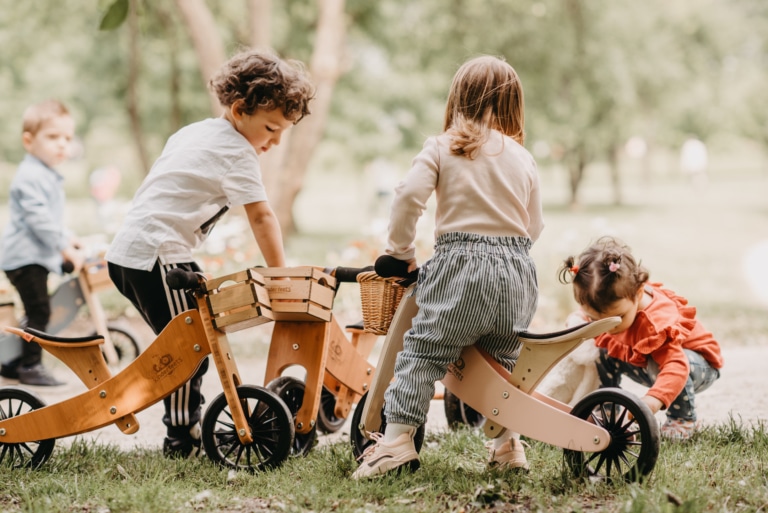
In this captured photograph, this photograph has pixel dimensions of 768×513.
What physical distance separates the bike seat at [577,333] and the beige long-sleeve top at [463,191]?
1.24 ft

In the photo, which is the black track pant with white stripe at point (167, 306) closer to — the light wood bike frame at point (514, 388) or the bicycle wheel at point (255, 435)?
the bicycle wheel at point (255, 435)

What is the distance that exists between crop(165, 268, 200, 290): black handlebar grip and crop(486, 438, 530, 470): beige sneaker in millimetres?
1323

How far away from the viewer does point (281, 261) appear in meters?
3.41

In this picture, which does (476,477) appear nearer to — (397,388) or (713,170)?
(397,388)

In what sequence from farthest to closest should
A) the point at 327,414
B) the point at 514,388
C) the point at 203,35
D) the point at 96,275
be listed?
the point at 203,35, the point at 96,275, the point at 327,414, the point at 514,388

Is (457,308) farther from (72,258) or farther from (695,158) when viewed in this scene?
(695,158)

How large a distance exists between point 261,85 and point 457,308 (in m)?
1.19

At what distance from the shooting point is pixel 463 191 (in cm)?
296

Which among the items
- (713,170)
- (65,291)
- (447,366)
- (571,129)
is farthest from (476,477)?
(713,170)

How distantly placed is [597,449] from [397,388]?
722 mm

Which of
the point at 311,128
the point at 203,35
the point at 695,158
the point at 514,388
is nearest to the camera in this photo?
the point at 514,388

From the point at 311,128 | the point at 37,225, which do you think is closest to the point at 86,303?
the point at 37,225

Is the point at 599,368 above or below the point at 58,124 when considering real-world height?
below

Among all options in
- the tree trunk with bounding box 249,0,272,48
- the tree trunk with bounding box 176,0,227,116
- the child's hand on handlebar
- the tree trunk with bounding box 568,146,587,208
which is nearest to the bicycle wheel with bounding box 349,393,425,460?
the child's hand on handlebar
